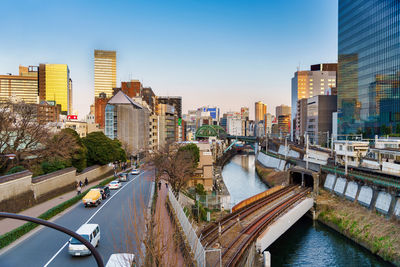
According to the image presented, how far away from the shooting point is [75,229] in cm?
2252

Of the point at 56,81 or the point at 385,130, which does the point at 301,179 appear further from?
the point at 56,81

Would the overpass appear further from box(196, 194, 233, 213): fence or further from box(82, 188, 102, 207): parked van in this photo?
box(82, 188, 102, 207): parked van

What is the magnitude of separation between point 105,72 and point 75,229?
6841 inches

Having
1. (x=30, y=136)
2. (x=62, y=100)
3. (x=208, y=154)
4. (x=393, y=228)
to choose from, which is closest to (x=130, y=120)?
(x=208, y=154)

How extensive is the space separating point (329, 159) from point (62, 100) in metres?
170

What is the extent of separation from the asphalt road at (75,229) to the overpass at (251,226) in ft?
16.4

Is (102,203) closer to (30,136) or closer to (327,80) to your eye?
(30,136)

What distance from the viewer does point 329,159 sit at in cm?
6097

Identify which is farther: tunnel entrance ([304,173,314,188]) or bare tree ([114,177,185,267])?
tunnel entrance ([304,173,314,188])

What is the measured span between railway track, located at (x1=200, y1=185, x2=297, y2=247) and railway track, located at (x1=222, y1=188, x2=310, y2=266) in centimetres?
135

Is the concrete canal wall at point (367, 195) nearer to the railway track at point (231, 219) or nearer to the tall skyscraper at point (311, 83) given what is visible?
the railway track at point (231, 219)

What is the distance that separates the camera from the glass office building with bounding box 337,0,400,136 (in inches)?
3044

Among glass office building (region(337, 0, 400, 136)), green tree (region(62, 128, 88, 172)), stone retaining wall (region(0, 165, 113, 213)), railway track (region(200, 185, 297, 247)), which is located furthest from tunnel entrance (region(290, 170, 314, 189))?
glass office building (region(337, 0, 400, 136))

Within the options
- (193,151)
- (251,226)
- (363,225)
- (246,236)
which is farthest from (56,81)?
(363,225)
